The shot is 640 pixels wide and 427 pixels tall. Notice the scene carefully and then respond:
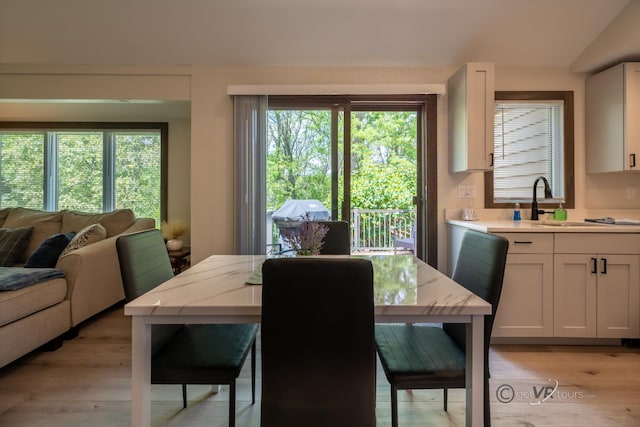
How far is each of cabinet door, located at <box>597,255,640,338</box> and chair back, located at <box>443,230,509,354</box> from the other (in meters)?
1.53

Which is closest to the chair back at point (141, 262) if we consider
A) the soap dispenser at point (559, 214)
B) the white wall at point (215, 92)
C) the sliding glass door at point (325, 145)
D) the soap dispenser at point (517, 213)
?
the white wall at point (215, 92)

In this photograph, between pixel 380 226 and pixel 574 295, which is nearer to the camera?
pixel 574 295

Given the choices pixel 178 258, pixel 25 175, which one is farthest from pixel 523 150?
pixel 25 175

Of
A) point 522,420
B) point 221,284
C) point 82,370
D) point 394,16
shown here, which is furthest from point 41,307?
point 394,16

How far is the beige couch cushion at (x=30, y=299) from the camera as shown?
2.03m

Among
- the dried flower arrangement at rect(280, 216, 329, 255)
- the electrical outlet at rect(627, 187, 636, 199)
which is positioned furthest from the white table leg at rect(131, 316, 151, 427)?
the electrical outlet at rect(627, 187, 636, 199)

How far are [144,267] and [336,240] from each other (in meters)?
1.14

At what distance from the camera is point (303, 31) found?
8.91 feet

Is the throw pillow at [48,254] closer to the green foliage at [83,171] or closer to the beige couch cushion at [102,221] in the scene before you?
the beige couch cushion at [102,221]

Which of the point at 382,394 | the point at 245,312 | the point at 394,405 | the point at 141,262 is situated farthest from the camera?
the point at 382,394

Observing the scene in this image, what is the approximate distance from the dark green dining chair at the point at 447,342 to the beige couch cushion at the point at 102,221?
293 centimetres

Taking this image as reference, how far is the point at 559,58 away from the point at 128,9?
3601mm

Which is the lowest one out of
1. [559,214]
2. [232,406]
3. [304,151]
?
[232,406]

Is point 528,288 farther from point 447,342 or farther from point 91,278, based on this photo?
point 91,278
